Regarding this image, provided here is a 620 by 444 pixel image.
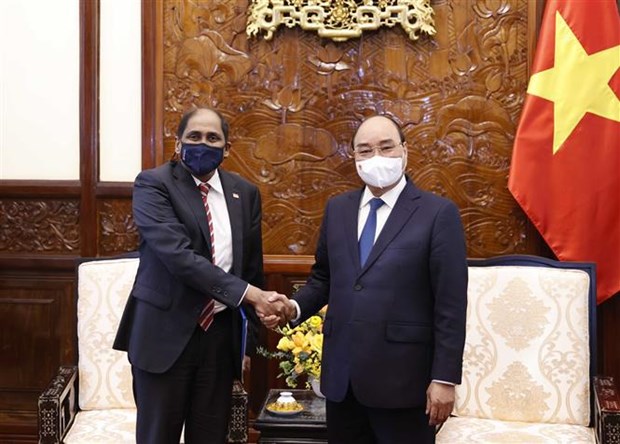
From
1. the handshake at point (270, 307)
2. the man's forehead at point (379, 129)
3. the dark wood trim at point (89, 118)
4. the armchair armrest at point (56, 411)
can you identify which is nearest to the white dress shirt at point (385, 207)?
the man's forehead at point (379, 129)

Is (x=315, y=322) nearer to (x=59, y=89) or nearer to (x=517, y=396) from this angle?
(x=517, y=396)

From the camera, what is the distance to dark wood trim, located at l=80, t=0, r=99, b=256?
3.38 metres

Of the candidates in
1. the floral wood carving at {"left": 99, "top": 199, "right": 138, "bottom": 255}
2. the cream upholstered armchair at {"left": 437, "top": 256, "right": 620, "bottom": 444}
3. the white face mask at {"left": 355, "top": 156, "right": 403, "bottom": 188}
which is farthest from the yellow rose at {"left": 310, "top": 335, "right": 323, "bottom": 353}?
the floral wood carving at {"left": 99, "top": 199, "right": 138, "bottom": 255}

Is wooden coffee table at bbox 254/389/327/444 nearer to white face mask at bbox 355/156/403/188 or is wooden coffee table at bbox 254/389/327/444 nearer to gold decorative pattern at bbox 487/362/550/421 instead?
gold decorative pattern at bbox 487/362/550/421

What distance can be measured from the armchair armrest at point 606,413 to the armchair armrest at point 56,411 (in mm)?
1783

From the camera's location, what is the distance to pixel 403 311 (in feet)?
6.54

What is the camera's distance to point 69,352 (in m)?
3.45

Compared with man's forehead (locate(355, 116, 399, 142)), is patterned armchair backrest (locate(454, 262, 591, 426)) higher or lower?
lower

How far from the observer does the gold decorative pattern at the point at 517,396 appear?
275 cm

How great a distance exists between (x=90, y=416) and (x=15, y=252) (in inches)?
42.4

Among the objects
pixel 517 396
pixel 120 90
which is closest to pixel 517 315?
pixel 517 396

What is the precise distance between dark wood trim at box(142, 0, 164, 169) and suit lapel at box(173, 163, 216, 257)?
1.10 meters

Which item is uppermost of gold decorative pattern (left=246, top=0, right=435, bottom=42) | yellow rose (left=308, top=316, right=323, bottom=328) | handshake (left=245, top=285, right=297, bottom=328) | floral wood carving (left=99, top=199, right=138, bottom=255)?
gold decorative pattern (left=246, top=0, right=435, bottom=42)

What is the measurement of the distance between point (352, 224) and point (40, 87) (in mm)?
1973
